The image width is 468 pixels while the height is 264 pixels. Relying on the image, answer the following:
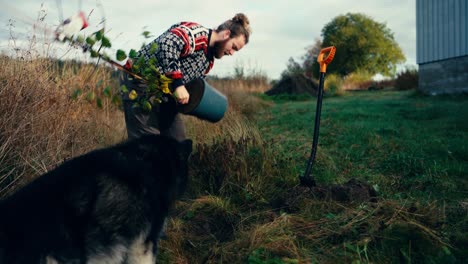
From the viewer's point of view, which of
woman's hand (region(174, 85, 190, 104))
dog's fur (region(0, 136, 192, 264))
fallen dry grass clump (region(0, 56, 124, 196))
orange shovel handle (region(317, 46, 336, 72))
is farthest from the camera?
fallen dry grass clump (region(0, 56, 124, 196))

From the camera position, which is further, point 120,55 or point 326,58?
point 326,58

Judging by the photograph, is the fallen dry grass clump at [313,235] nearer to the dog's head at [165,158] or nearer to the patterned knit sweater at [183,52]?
the dog's head at [165,158]

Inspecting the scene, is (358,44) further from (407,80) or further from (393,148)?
(393,148)

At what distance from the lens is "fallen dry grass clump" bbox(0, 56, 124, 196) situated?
12.2 ft

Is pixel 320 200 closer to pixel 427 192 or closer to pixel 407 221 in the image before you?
pixel 407 221

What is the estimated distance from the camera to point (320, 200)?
138 inches

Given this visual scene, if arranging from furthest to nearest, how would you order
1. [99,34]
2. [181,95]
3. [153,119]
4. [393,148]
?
[393,148] → [153,119] → [181,95] → [99,34]

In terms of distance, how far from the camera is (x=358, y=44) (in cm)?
3216

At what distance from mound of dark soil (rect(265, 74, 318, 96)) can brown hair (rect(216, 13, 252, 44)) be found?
14675 mm

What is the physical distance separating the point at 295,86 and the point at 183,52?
52.1 feet

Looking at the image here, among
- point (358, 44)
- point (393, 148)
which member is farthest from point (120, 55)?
point (358, 44)

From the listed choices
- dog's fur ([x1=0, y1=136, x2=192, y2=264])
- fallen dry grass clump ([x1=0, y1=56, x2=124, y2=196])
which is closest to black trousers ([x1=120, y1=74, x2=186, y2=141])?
fallen dry grass clump ([x1=0, y1=56, x2=124, y2=196])

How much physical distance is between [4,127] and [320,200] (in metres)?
2.97

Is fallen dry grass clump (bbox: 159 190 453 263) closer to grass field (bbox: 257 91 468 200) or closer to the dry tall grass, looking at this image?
grass field (bbox: 257 91 468 200)
